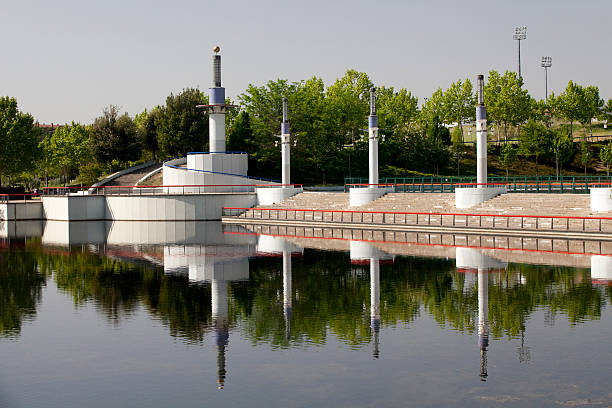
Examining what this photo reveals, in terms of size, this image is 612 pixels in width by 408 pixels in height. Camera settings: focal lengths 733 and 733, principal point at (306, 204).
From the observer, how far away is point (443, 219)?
46.4 metres

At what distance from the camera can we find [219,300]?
2266 centimetres

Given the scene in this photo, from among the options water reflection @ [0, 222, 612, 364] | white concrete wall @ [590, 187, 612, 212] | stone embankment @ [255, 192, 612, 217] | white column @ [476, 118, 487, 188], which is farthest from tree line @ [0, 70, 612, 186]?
water reflection @ [0, 222, 612, 364]

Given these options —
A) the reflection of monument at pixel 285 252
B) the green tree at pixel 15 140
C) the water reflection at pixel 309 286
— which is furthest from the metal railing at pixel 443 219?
the green tree at pixel 15 140

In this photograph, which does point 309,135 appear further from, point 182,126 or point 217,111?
point 217,111

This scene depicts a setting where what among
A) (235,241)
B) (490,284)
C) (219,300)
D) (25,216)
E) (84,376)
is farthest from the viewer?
(25,216)

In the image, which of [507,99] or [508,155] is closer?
[508,155]

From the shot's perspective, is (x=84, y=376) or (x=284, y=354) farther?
(x=284, y=354)

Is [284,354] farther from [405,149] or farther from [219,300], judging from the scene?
[405,149]

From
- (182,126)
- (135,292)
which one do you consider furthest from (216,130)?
(135,292)

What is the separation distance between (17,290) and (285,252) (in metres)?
13.4

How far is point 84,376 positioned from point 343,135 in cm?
8895

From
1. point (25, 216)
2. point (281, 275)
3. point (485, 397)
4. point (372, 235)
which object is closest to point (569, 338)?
point (485, 397)

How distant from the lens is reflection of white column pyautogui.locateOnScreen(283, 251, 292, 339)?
1880cm

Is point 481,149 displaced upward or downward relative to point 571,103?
downward
